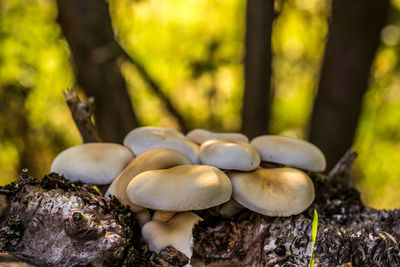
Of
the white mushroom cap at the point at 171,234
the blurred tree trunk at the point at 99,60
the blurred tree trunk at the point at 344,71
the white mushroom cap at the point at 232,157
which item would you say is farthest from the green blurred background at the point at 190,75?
the white mushroom cap at the point at 171,234

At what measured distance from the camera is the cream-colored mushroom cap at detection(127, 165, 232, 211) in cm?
124

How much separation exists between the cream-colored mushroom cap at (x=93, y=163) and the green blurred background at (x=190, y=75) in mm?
2303

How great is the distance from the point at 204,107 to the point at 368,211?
12.0 feet

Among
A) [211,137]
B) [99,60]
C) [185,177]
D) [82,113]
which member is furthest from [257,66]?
[185,177]

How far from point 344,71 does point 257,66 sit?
2.72ft

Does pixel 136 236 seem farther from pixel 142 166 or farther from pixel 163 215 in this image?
pixel 142 166

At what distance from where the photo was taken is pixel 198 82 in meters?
4.91

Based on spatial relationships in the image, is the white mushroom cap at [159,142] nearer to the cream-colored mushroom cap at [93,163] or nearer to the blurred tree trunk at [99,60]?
the cream-colored mushroom cap at [93,163]

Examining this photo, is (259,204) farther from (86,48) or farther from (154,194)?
(86,48)

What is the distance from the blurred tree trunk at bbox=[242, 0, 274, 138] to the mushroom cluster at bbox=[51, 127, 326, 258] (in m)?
1.55

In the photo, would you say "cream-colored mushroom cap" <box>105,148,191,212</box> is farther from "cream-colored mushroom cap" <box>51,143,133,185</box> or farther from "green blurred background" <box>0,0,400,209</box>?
"green blurred background" <box>0,0,400,209</box>

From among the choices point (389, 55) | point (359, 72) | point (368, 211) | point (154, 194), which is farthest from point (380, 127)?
point (154, 194)

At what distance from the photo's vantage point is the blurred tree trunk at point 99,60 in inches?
121

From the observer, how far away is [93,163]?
61.6 inches
